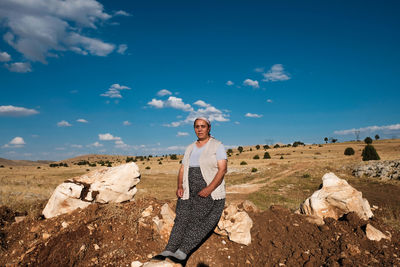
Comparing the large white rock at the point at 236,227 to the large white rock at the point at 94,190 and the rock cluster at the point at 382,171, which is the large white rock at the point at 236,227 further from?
the rock cluster at the point at 382,171

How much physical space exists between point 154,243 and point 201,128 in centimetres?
263

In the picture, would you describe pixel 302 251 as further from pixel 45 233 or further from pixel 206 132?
pixel 45 233

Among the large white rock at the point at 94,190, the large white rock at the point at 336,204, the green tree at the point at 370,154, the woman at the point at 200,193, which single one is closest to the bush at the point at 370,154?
the green tree at the point at 370,154

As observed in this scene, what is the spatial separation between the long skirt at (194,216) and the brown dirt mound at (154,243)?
0.60 meters

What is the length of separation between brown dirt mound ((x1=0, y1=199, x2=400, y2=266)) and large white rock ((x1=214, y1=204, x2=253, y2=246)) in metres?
0.12

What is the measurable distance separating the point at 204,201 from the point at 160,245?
1.51m

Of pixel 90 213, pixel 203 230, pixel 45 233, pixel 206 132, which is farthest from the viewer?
pixel 90 213

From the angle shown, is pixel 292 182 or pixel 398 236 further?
pixel 292 182

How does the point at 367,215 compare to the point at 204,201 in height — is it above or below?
below

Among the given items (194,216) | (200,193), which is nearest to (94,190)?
(194,216)

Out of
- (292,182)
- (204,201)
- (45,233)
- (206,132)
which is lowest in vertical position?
(292,182)

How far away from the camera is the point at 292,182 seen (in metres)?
21.5

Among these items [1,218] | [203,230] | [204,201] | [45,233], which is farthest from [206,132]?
[1,218]

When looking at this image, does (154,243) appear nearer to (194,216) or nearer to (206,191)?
(194,216)
